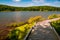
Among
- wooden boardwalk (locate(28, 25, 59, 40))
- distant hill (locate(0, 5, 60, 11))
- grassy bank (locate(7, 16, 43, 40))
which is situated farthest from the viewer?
distant hill (locate(0, 5, 60, 11))

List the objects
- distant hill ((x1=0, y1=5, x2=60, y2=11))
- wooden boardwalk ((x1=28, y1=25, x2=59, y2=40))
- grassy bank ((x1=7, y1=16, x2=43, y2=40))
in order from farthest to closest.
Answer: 1. distant hill ((x1=0, y1=5, x2=60, y2=11))
2. wooden boardwalk ((x1=28, y1=25, x2=59, y2=40))
3. grassy bank ((x1=7, y1=16, x2=43, y2=40))

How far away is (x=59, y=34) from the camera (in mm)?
3260

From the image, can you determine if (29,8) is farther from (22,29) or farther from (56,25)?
(56,25)

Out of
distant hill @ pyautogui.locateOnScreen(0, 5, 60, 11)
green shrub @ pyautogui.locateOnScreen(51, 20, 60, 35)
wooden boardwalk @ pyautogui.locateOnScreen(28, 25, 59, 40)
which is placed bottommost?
wooden boardwalk @ pyautogui.locateOnScreen(28, 25, 59, 40)

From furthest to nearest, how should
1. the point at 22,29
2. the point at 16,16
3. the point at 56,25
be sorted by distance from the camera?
1. the point at 56,25
2. the point at 16,16
3. the point at 22,29

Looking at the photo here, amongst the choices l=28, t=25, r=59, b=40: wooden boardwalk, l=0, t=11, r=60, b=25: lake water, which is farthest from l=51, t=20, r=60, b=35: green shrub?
l=0, t=11, r=60, b=25: lake water

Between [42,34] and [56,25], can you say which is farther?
[56,25]

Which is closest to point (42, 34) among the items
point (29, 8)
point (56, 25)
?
point (56, 25)

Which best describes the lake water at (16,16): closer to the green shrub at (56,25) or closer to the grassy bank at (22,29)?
the grassy bank at (22,29)

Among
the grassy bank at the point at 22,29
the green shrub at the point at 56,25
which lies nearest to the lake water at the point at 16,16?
the grassy bank at the point at 22,29

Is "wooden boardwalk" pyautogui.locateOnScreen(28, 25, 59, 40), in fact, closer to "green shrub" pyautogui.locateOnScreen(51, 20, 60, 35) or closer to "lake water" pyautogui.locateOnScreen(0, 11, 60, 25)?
"green shrub" pyautogui.locateOnScreen(51, 20, 60, 35)

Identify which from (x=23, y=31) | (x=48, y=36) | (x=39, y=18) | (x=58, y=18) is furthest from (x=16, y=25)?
(x=58, y=18)

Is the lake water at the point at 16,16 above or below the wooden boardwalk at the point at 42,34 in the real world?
above

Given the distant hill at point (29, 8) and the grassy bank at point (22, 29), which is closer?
the grassy bank at point (22, 29)
